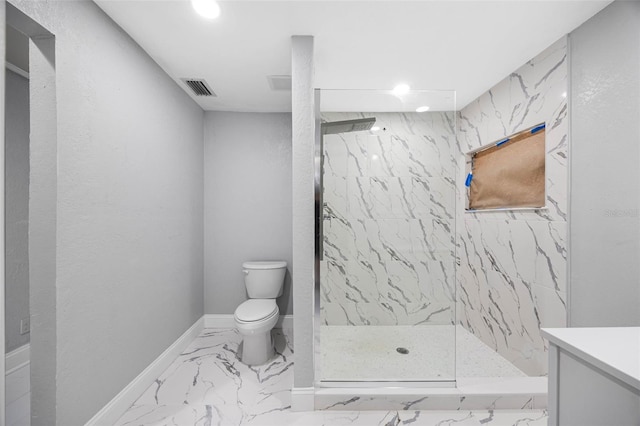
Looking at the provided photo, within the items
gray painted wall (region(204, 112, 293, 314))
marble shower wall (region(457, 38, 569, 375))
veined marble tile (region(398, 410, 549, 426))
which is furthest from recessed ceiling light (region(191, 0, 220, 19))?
veined marble tile (region(398, 410, 549, 426))

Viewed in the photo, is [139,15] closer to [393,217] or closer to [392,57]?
[392,57]

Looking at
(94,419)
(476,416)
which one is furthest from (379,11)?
(94,419)

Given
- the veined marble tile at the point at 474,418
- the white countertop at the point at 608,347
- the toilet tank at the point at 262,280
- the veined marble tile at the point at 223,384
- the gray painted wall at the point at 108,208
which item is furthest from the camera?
the toilet tank at the point at 262,280

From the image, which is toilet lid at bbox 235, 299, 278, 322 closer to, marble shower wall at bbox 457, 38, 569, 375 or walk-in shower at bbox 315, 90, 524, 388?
walk-in shower at bbox 315, 90, 524, 388

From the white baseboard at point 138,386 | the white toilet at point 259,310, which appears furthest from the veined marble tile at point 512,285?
the white baseboard at point 138,386

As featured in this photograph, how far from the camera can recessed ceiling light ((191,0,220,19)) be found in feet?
4.46

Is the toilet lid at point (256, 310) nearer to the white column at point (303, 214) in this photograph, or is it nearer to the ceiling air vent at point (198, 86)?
the white column at point (303, 214)

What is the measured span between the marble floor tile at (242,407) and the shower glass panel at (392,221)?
11.8 inches

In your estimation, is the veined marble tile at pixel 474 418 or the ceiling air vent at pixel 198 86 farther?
the ceiling air vent at pixel 198 86

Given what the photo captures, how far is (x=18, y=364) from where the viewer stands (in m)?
1.89

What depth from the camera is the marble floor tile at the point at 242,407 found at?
4.99 feet

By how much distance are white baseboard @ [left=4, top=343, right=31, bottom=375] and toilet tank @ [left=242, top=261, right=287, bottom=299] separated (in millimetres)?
1513

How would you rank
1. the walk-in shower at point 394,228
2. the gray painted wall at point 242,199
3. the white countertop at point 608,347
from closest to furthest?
the white countertop at point 608,347, the walk-in shower at point 394,228, the gray painted wall at point 242,199

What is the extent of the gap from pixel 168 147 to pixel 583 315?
294 cm
